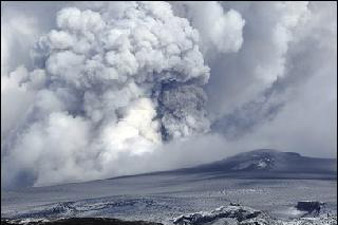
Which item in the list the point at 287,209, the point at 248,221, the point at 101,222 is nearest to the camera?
the point at 101,222

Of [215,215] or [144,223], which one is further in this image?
[215,215]

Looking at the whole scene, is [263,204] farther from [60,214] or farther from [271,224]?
[60,214]

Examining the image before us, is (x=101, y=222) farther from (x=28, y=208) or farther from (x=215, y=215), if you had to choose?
(x=28, y=208)

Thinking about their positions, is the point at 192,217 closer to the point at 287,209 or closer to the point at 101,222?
the point at 101,222

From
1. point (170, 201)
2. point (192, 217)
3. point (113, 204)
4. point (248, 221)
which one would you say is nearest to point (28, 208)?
point (113, 204)

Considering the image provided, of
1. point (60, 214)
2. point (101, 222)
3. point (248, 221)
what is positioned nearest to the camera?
point (101, 222)

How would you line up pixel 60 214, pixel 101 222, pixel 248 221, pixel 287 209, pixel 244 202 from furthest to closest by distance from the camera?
1. pixel 244 202
2. pixel 287 209
3. pixel 60 214
4. pixel 248 221
5. pixel 101 222

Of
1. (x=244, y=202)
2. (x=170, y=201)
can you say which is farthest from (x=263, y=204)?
(x=170, y=201)

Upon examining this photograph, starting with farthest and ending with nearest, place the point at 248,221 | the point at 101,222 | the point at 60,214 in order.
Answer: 1. the point at 60,214
2. the point at 248,221
3. the point at 101,222

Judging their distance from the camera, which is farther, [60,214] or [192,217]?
[60,214]
